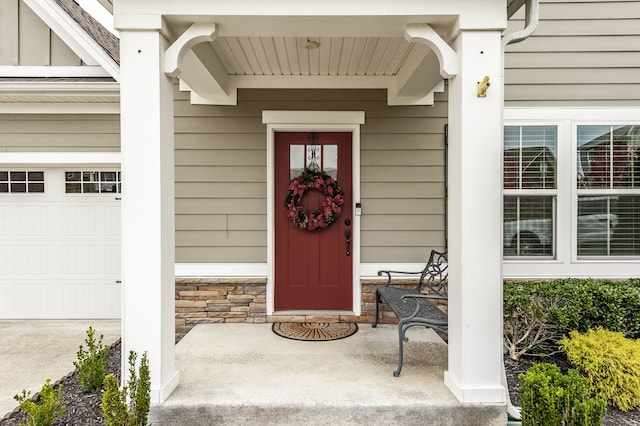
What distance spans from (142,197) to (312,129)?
2276 mm

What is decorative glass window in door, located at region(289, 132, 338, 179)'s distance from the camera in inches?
172

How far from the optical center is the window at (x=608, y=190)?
13.7 feet

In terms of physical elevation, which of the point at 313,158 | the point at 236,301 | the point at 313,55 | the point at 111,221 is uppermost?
the point at 313,55

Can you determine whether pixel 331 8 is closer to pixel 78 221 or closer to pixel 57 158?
pixel 57 158

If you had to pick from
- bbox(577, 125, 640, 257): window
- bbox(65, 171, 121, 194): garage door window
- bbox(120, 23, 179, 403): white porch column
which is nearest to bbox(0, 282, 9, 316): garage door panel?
bbox(65, 171, 121, 194): garage door window

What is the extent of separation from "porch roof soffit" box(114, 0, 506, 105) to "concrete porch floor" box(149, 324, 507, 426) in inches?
82.1

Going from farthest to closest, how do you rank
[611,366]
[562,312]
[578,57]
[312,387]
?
[578,57] < [562,312] < [611,366] < [312,387]

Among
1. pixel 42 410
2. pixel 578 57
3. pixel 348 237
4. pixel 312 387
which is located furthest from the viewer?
pixel 348 237

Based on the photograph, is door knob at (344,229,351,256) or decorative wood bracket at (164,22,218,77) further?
door knob at (344,229,351,256)

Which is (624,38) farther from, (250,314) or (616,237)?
(250,314)

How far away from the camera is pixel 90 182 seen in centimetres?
485

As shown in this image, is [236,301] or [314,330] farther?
[236,301]

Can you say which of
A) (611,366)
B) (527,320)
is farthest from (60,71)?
(611,366)

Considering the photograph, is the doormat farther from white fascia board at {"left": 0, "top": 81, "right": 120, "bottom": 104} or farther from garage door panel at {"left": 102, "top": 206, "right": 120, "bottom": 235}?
white fascia board at {"left": 0, "top": 81, "right": 120, "bottom": 104}
